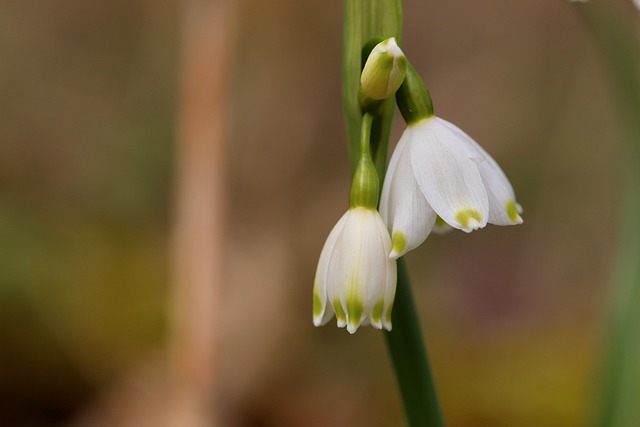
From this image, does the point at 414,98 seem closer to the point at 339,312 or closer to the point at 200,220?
the point at 339,312

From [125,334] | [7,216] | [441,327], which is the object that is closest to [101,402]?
[125,334]

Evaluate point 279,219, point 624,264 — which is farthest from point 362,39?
point 279,219

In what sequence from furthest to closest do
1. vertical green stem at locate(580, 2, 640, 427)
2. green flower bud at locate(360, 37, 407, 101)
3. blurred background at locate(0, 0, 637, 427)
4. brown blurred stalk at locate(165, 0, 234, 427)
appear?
blurred background at locate(0, 0, 637, 427)
brown blurred stalk at locate(165, 0, 234, 427)
vertical green stem at locate(580, 2, 640, 427)
green flower bud at locate(360, 37, 407, 101)

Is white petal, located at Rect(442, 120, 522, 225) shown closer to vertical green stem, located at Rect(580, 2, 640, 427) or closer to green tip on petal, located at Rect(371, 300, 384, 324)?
green tip on petal, located at Rect(371, 300, 384, 324)

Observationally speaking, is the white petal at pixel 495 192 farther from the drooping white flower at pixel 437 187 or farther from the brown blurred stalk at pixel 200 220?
the brown blurred stalk at pixel 200 220

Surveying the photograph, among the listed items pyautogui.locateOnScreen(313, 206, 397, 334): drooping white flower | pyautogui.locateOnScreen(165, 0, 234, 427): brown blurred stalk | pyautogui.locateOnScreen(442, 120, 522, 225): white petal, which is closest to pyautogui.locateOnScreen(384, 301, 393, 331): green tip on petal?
pyautogui.locateOnScreen(313, 206, 397, 334): drooping white flower

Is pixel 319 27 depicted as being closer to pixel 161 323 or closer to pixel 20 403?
pixel 161 323
